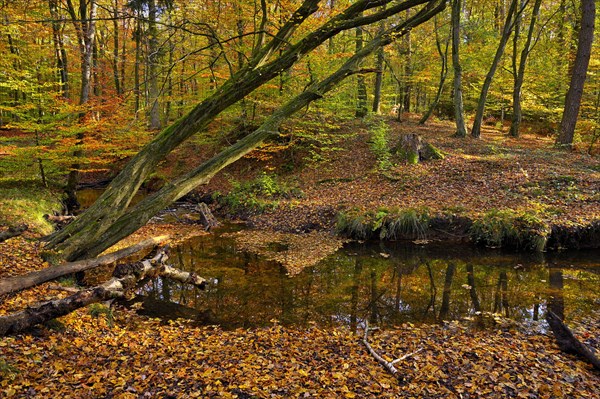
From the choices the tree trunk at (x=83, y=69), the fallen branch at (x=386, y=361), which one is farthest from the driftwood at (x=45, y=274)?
the tree trunk at (x=83, y=69)

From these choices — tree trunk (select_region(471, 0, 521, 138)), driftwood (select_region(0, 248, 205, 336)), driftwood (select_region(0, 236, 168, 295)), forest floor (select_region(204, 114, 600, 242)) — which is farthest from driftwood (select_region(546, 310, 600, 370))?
tree trunk (select_region(471, 0, 521, 138))

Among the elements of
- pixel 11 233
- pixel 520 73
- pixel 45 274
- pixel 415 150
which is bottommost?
pixel 45 274

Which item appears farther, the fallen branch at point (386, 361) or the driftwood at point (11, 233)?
the driftwood at point (11, 233)

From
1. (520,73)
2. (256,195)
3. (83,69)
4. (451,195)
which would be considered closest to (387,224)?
(451,195)

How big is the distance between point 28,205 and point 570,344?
13583mm

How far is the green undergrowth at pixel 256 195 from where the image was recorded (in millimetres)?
14205

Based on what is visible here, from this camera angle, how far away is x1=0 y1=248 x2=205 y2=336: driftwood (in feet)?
14.6

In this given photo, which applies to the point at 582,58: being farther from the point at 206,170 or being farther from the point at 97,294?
the point at 97,294

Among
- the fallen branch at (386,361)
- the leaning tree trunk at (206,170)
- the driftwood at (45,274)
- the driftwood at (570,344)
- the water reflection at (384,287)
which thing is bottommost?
the water reflection at (384,287)

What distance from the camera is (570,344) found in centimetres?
486

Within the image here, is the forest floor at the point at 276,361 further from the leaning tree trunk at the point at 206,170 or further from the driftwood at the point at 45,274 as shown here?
the leaning tree trunk at the point at 206,170

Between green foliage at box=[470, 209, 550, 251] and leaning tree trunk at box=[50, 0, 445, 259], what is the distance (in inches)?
244

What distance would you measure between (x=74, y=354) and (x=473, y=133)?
60.6 ft

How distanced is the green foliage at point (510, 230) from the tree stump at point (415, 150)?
497cm
